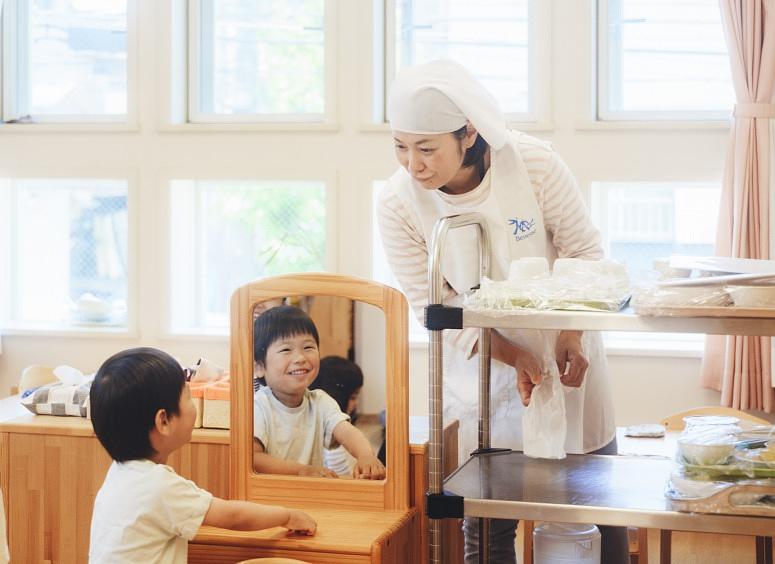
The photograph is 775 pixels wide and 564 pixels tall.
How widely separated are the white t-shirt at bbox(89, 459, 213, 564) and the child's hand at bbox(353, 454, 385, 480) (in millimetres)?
303

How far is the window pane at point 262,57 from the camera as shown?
179 inches

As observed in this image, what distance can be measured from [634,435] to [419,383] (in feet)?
4.36

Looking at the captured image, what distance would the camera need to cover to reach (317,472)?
2.03 metres

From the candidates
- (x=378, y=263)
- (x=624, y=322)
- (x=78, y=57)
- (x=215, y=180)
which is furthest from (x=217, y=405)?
(x=78, y=57)

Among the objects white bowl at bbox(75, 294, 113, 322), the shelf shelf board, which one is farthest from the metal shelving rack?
white bowl at bbox(75, 294, 113, 322)

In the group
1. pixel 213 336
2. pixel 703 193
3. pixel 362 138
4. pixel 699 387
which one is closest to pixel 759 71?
pixel 703 193

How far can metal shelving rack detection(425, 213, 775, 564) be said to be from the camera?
1663 millimetres

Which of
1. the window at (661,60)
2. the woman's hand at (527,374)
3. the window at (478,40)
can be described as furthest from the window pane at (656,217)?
the woman's hand at (527,374)

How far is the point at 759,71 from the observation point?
3.86m

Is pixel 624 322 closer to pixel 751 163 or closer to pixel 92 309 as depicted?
pixel 751 163

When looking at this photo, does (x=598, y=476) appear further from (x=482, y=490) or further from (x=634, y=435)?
(x=634, y=435)

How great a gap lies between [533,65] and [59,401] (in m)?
2.61

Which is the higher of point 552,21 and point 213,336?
point 552,21

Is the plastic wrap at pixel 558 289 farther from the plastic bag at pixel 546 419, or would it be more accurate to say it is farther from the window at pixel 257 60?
the window at pixel 257 60
